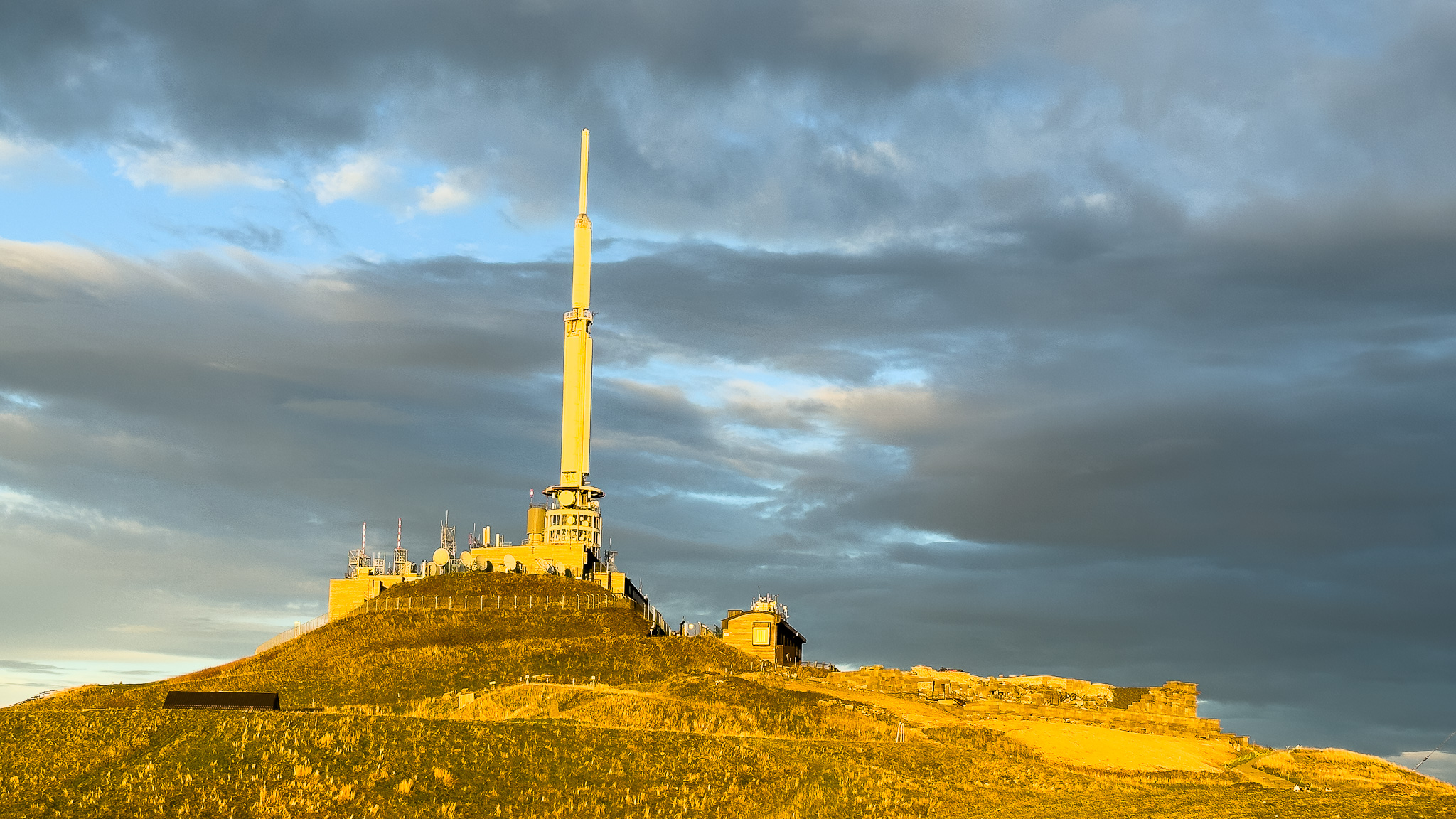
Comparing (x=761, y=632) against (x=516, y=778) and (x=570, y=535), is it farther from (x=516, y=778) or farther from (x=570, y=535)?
(x=516, y=778)

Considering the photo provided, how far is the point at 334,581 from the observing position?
4815 inches

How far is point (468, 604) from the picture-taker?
383 feet

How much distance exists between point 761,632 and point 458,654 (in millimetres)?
31493

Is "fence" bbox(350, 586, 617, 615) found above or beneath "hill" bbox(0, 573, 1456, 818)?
above

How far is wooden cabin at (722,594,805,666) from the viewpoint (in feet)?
389

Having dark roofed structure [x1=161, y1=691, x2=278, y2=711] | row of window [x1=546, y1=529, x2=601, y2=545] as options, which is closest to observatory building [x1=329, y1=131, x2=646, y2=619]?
row of window [x1=546, y1=529, x2=601, y2=545]

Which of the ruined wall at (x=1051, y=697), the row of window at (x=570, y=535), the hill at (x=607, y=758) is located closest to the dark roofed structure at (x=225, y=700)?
the hill at (x=607, y=758)

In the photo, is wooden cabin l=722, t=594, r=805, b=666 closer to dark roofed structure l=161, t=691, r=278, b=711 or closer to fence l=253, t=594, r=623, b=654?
fence l=253, t=594, r=623, b=654

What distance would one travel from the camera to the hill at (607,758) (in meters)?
47.7

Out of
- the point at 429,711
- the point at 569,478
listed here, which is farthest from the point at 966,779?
the point at 569,478

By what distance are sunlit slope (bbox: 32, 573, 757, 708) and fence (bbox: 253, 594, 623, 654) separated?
26cm

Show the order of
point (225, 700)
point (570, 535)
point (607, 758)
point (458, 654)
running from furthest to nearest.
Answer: point (570, 535), point (458, 654), point (225, 700), point (607, 758)

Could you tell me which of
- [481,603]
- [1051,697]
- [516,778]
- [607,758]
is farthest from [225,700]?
[1051,697]

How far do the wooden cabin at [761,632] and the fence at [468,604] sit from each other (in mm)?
10926
